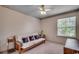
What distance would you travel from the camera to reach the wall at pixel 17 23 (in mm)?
2004

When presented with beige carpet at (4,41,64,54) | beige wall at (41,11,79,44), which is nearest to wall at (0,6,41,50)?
beige wall at (41,11,79,44)

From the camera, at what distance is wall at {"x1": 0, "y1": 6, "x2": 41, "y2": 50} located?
2004 mm

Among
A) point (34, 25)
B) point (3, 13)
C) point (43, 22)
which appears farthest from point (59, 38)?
point (3, 13)

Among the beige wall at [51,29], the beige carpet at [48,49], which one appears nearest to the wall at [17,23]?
the beige wall at [51,29]

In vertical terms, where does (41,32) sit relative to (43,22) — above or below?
below

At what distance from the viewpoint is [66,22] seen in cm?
184

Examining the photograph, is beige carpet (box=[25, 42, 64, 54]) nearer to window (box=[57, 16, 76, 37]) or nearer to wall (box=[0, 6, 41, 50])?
window (box=[57, 16, 76, 37])

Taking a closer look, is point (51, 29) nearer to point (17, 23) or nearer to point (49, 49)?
point (49, 49)

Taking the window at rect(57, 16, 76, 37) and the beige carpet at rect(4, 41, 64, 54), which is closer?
the window at rect(57, 16, 76, 37)

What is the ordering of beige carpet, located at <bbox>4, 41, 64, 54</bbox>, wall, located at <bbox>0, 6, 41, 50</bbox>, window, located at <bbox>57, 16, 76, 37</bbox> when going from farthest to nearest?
beige carpet, located at <bbox>4, 41, 64, 54</bbox> < wall, located at <bbox>0, 6, 41, 50</bbox> < window, located at <bbox>57, 16, 76, 37</bbox>

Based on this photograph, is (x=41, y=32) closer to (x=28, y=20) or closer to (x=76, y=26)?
(x=28, y=20)
